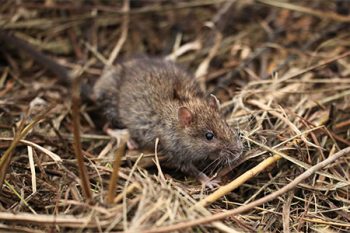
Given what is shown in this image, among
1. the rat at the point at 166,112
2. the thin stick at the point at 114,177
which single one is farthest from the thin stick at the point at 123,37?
the thin stick at the point at 114,177

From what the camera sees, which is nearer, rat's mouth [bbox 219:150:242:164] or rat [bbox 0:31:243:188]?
rat's mouth [bbox 219:150:242:164]

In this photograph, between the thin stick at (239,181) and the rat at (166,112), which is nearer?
the thin stick at (239,181)

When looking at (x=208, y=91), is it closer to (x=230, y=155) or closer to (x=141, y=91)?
(x=141, y=91)

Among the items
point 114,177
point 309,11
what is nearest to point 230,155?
point 114,177

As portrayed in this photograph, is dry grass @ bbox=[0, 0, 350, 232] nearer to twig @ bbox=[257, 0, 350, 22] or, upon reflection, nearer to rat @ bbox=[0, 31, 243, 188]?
twig @ bbox=[257, 0, 350, 22]

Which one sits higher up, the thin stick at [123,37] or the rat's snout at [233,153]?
the thin stick at [123,37]

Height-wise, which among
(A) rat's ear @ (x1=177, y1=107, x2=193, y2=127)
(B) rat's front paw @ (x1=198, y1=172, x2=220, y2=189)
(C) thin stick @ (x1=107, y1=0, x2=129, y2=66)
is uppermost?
(C) thin stick @ (x1=107, y1=0, x2=129, y2=66)

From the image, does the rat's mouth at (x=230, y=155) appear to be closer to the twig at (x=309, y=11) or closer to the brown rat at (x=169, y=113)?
the brown rat at (x=169, y=113)

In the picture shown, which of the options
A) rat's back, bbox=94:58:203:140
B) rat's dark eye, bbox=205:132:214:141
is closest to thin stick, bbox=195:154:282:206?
rat's dark eye, bbox=205:132:214:141
